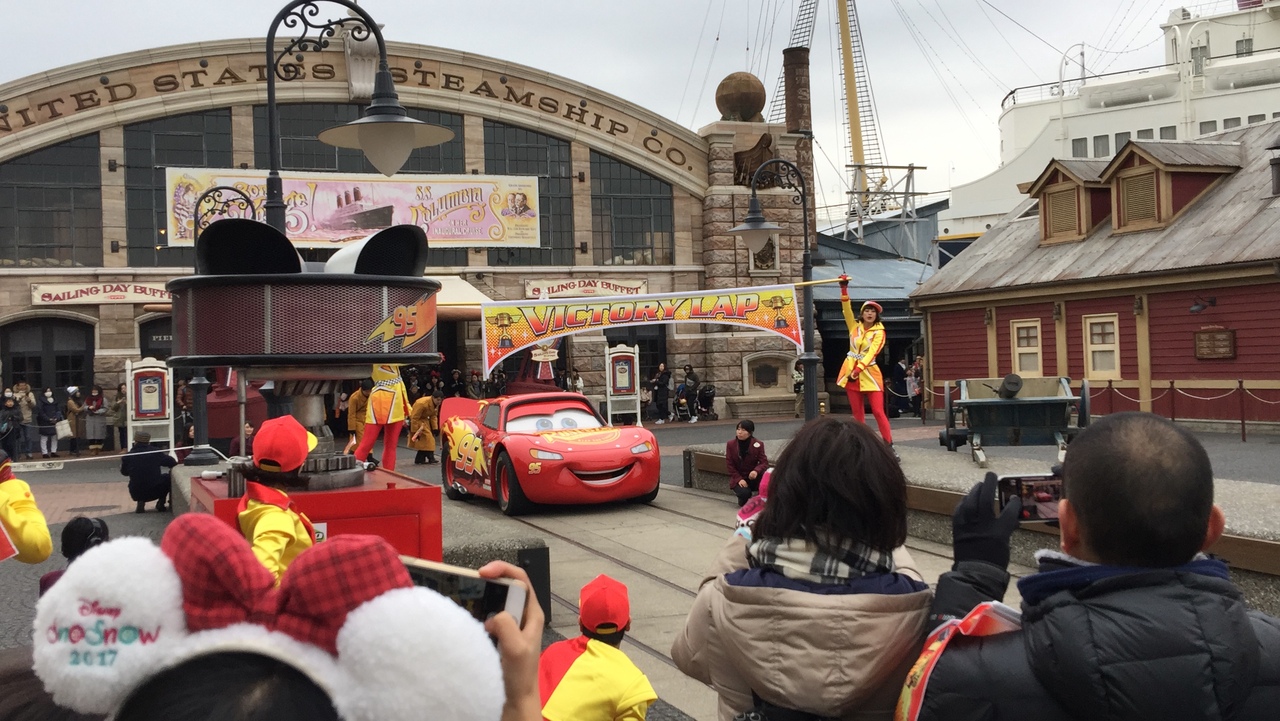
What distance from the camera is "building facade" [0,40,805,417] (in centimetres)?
2583

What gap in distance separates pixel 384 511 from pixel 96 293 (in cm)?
2320

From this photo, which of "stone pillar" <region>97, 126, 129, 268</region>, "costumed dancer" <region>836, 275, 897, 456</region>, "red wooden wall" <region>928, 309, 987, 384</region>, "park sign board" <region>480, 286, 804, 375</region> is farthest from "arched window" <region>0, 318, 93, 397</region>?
"red wooden wall" <region>928, 309, 987, 384</region>

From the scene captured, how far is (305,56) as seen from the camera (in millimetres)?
27812

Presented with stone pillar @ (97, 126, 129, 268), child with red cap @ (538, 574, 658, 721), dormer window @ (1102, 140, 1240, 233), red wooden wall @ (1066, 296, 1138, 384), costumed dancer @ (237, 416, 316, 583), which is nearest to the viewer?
child with red cap @ (538, 574, 658, 721)

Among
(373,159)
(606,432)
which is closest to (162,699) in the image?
(373,159)

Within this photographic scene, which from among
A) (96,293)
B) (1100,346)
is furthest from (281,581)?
(96,293)

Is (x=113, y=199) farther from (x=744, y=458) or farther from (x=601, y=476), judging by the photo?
(x=744, y=458)

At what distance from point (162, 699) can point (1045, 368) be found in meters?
26.5

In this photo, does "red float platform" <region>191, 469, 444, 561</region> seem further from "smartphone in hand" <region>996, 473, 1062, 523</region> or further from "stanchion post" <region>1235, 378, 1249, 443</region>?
"stanchion post" <region>1235, 378, 1249, 443</region>

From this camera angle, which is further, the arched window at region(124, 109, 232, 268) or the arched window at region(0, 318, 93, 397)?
the arched window at region(124, 109, 232, 268)

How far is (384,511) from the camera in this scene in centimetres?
607

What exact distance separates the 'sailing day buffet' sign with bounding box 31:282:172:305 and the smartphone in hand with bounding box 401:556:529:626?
26.5m

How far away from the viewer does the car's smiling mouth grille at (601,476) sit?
1269 centimetres

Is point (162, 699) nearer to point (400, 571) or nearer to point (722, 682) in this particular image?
point (400, 571)
